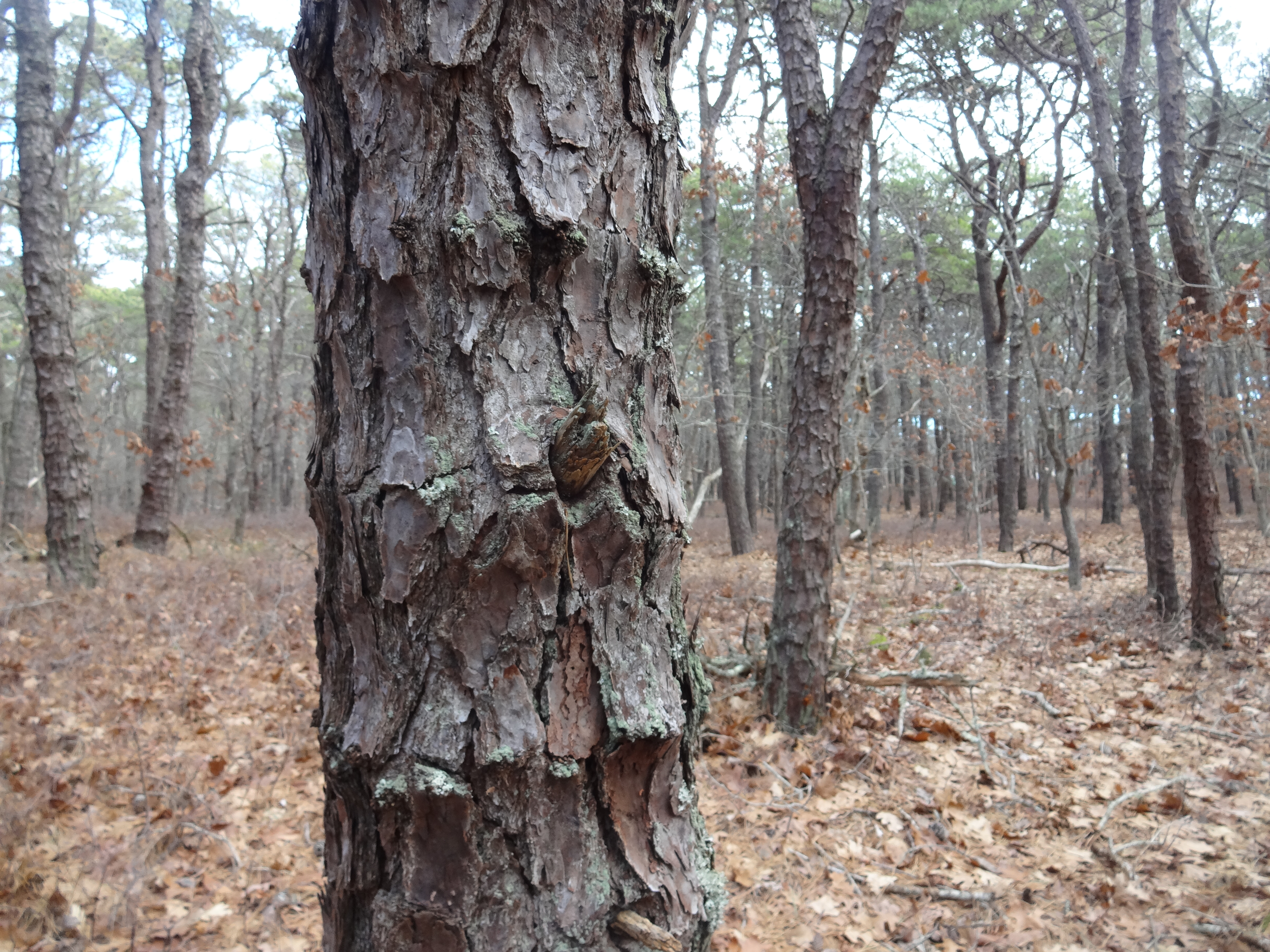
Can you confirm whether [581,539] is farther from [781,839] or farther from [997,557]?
[997,557]

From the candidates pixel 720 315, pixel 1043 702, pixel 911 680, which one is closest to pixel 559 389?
pixel 911 680

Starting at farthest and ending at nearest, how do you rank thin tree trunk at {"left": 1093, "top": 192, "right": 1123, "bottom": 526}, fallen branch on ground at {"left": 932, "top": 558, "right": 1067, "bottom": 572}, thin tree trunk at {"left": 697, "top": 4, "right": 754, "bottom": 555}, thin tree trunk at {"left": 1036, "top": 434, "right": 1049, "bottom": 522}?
1. thin tree trunk at {"left": 1036, "top": 434, "right": 1049, "bottom": 522}
2. thin tree trunk at {"left": 1093, "top": 192, "right": 1123, "bottom": 526}
3. thin tree trunk at {"left": 697, "top": 4, "right": 754, "bottom": 555}
4. fallen branch on ground at {"left": 932, "top": 558, "right": 1067, "bottom": 572}

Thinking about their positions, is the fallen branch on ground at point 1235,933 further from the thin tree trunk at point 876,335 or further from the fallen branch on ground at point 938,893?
the thin tree trunk at point 876,335

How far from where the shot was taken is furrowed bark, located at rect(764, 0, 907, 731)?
172 inches

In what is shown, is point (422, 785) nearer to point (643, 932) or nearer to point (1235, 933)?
point (643, 932)

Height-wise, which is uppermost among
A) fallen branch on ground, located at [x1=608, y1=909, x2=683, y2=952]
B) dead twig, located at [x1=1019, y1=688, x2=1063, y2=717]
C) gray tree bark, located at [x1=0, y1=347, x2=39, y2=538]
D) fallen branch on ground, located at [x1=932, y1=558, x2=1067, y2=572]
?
gray tree bark, located at [x1=0, y1=347, x2=39, y2=538]

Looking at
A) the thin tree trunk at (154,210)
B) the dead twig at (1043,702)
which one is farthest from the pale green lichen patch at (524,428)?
the thin tree trunk at (154,210)

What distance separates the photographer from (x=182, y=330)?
33.3 ft

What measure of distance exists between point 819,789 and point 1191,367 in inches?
201

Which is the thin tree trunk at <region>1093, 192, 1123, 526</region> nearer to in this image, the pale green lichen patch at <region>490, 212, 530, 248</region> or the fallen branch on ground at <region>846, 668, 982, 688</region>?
the fallen branch on ground at <region>846, 668, 982, 688</region>

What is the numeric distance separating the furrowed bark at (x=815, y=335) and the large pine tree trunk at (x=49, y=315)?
22.6 ft

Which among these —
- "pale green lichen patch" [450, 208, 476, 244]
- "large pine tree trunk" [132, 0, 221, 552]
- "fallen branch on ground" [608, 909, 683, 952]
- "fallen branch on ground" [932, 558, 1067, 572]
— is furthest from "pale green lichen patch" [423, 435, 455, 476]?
"large pine tree trunk" [132, 0, 221, 552]

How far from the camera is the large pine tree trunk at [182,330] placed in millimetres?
→ 9867

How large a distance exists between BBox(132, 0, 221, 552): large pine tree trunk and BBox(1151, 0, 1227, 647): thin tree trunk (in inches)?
432
